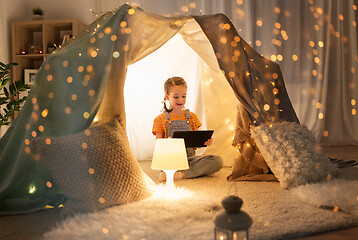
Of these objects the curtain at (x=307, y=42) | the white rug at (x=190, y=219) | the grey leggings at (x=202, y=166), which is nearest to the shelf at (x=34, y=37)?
the curtain at (x=307, y=42)

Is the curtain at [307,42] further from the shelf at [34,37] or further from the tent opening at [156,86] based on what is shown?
the tent opening at [156,86]

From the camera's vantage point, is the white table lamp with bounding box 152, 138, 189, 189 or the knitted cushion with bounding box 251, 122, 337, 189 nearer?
the white table lamp with bounding box 152, 138, 189, 189

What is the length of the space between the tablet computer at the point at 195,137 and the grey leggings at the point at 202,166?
0.17 m

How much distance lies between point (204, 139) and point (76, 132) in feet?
2.64

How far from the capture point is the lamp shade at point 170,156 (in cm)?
176

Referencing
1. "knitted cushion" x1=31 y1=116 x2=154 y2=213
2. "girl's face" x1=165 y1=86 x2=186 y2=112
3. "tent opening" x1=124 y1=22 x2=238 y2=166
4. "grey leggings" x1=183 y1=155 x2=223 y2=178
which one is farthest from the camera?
"tent opening" x1=124 y1=22 x2=238 y2=166

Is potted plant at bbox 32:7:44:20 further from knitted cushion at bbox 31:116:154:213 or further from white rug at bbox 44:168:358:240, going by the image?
white rug at bbox 44:168:358:240

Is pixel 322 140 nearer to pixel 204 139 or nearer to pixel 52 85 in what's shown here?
pixel 204 139

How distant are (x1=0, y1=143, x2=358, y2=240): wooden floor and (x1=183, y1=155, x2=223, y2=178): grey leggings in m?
0.93

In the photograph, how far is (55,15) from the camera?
3990 millimetres

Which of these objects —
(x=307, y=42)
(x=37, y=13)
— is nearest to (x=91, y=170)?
(x=37, y=13)

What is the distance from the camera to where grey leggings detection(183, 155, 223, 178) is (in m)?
2.28

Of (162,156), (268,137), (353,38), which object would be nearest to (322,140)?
(353,38)

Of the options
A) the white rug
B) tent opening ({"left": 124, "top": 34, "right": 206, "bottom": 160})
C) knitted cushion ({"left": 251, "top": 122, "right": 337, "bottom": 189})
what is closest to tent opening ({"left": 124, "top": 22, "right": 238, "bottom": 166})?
tent opening ({"left": 124, "top": 34, "right": 206, "bottom": 160})
